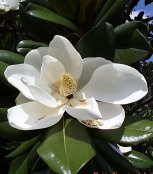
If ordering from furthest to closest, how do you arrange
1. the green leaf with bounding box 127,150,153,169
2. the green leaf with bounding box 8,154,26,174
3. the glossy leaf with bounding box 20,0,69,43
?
the green leaf with bounding box 127,150,153,169 → the glossy leaf with bounding box 20,0,69,43 → the green leaf with bounding box 8,154,26,174

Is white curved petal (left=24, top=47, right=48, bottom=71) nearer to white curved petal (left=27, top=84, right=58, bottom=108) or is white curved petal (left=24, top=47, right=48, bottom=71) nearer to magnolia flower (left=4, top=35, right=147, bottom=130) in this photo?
magnolia flower (left=4, top=35, right=147, bottom=130)

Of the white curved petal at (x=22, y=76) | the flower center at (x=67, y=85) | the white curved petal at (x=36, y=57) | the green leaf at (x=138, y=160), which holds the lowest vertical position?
the green leaf at (x=138, y=160)

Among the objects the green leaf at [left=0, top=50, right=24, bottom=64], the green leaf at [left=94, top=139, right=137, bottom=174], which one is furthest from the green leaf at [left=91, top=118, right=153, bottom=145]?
the green leaf at [left=0, top=50, right=24, bottom=64]

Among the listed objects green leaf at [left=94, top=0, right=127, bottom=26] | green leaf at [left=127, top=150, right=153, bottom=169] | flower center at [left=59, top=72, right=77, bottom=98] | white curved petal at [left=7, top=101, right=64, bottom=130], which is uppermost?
green leaf at [left=94, top=0, right=127, bottom=26]

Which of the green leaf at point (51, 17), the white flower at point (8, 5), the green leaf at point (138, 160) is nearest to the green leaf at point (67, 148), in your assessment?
the green leaf at point (51, 17)

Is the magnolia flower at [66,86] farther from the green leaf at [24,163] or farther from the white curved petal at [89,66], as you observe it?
the green leaf at [24,163]

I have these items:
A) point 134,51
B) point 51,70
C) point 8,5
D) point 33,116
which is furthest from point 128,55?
point 8,5

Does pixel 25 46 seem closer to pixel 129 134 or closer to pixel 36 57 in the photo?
pixel 36 57
